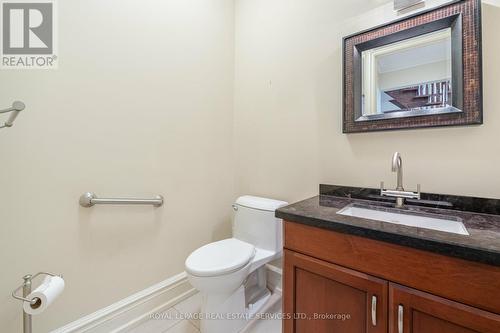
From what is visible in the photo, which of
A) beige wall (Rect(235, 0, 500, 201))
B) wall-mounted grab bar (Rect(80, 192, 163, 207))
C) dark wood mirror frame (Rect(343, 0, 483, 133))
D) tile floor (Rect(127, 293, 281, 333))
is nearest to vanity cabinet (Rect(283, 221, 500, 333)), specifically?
tile floor (Rect(127, 293, 281, 333))

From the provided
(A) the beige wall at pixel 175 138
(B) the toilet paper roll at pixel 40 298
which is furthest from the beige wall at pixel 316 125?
(B) the toilet paper roll at pixel 40 298

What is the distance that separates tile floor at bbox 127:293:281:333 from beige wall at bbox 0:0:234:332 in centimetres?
23

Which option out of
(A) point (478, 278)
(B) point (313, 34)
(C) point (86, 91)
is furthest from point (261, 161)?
(A) point (478, 278)

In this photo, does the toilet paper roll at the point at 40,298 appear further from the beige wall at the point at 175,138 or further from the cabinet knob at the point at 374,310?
the cabinet knob at the point at 374,310

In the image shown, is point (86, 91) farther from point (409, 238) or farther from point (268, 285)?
point (268, 285)

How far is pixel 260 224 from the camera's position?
160 centimetres

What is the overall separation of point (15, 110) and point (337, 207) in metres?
Answer: 1.47

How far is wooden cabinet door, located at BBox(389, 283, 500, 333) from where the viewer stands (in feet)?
2.24

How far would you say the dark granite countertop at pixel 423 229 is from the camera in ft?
2.26

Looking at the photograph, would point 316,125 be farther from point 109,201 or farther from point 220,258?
point 109,201

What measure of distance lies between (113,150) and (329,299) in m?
1.35

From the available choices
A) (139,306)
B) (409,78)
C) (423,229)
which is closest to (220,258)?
(139,306)

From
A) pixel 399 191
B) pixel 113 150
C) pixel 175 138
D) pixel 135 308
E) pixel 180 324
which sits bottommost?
pixel 180 324

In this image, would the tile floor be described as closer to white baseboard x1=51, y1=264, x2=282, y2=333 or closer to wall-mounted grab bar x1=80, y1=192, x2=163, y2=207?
white baseboard x1=51, y1=264, x2=282, y2=333
